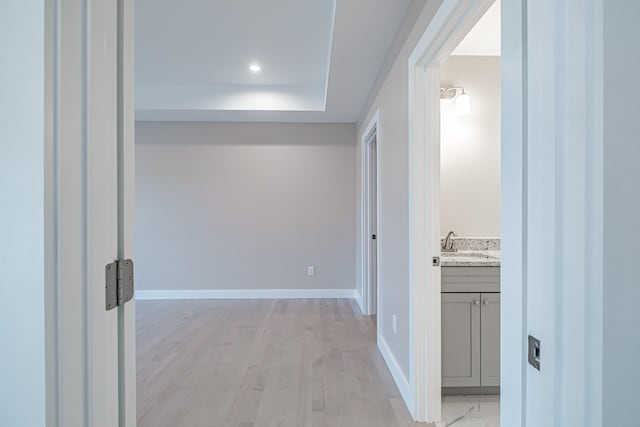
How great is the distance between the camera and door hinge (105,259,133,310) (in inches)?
25.8

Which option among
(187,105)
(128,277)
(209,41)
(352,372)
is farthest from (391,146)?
(187,105)

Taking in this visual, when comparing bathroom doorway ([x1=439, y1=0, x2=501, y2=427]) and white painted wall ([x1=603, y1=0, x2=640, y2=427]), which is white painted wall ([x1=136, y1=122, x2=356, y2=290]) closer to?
bathroom doorway ([x1=439, y1=0, x2=501, y2=427])

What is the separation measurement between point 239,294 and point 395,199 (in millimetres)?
3027

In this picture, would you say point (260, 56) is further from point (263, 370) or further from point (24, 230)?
point (24, 230)

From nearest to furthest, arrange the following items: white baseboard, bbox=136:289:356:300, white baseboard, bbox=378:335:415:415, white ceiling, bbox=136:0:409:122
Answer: white baseboard, bbox=378:335:415:415, white ceiling, bbox=136:0:409:122, white baseboard, bbox=136:289:356:300

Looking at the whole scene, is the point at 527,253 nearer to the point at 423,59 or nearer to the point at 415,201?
the point at 415,201

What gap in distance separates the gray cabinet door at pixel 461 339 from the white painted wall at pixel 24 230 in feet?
6.75

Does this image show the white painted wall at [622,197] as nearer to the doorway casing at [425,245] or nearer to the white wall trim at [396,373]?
the doorway casing at [425,245]

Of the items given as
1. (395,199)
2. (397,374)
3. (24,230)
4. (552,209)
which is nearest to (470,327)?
(397,374)

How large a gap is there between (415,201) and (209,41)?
2.42 m

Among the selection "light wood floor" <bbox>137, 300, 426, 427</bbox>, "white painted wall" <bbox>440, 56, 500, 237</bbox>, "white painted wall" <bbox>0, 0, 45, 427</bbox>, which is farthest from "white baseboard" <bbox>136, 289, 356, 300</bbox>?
"white painted wall" <bbox>0, 0, 45, 427</bbox>

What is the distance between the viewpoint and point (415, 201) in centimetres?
195

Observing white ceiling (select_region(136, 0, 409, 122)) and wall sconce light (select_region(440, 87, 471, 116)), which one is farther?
wall sconce light (select_region(440, 87, 471, 116))

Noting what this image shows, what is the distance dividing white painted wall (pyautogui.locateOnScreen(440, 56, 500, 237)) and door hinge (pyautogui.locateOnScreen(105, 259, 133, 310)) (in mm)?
2514
